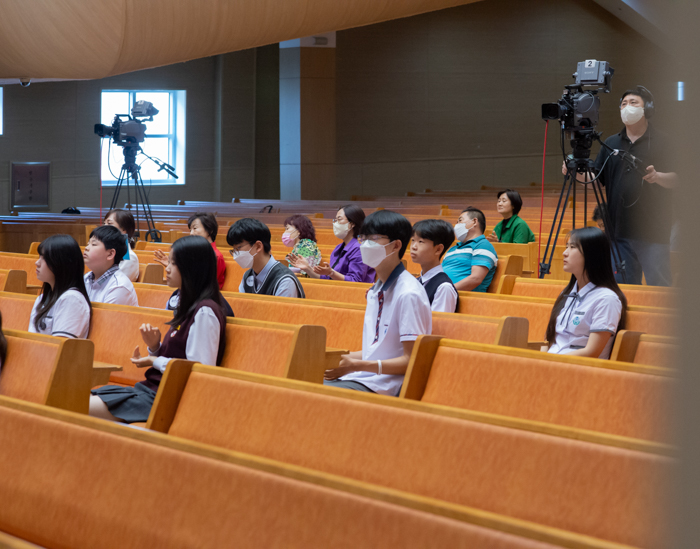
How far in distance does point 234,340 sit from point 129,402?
416 mm

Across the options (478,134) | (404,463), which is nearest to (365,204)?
(478,134)

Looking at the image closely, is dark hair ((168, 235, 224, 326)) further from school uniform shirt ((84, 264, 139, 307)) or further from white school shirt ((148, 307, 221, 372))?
school uniform shirt ((84, 264, 139, 307))

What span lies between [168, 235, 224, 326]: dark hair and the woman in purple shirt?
1398mm

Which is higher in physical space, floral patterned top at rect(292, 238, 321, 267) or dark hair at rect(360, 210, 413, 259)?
dark hair at rect(360, 210, 413, 259)

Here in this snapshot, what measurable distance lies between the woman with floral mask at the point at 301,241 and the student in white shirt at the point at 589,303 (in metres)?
1.63

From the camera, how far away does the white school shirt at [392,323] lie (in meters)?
2.44

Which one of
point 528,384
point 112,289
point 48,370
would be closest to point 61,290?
point 112,289

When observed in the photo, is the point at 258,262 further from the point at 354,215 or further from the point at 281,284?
the point at 354,215

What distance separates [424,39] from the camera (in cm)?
1326

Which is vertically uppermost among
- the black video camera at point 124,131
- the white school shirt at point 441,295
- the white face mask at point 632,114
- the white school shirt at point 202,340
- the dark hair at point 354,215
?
the black video camera at point 124,131

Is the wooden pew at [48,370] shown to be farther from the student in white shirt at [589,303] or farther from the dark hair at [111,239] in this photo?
the student in white shirt at [589,303]

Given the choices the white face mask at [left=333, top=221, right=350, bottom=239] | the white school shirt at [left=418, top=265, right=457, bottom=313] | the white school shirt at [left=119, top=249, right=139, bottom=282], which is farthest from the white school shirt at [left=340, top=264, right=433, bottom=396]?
the white school shirt at [left=119, top=249, right=139, bottom=282]

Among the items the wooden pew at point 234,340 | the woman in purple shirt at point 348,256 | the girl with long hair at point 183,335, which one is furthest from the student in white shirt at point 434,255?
the woman in purple shirt at point 348,256

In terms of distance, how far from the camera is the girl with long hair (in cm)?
248
